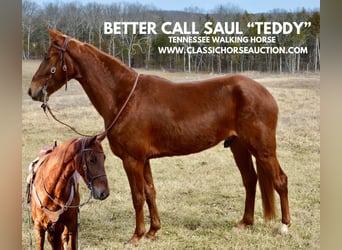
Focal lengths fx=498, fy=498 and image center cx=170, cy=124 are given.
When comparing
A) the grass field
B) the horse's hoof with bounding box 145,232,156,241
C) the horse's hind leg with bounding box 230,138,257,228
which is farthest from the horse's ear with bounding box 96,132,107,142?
the horse's hind leg with bounding box 230,138,257,228

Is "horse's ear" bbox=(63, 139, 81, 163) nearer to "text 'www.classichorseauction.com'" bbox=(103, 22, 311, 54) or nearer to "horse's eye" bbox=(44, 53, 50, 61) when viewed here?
"horse's eye" bbox=(44, 53, 50, 61)

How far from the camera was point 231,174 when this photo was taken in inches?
108

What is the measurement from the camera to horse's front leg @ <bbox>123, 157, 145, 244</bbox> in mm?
2645

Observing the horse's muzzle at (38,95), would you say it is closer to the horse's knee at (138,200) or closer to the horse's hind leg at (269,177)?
the horse's knee at (138,200)

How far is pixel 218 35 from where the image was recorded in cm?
273

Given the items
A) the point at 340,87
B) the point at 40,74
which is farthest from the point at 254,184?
the point at 40,74

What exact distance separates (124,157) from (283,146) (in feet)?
2.85

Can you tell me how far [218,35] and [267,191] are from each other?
2.93ft

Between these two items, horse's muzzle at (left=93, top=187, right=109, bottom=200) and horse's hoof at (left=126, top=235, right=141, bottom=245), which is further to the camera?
horse's hoof at (left=126, top=235, right=141, bottom=245)

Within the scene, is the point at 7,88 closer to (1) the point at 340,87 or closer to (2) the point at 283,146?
(2) the point at 283,146

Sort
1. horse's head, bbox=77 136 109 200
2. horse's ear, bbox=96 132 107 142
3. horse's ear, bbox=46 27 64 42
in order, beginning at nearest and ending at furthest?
horse's head, bbox=77 136 109 200
horse's ear, bbox=96 132 107 142
horse's ear, bbox=46 27 64 42

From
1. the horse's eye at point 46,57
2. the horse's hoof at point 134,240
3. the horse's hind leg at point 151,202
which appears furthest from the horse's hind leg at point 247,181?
the horse's eye at point 46,57

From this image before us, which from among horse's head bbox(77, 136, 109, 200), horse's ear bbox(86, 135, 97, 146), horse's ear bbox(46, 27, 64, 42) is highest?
horse's ear bbox(46, 27, 64, 42)

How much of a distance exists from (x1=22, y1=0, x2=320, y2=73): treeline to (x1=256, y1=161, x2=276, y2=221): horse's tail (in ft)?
1.85
